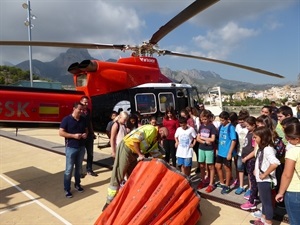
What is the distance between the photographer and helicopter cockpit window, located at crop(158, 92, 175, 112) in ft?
25.2

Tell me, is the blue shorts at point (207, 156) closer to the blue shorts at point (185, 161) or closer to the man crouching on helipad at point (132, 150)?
the blue shorts at point (185, 161)

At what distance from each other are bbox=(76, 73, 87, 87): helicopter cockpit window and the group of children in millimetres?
3235

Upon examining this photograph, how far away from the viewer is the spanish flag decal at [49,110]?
5.92 m

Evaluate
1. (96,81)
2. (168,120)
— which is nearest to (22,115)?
(96,81)

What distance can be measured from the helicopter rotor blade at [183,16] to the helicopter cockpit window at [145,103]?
66.2 inches

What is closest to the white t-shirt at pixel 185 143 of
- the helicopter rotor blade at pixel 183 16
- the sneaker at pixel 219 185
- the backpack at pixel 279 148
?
the sneaker at pixel 219 185

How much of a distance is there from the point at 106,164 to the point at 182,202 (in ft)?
13.8

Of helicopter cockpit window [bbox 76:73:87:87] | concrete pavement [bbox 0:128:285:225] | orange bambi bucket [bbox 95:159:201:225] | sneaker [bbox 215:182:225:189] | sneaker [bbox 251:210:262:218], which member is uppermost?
helicopter cockpit window [bbox 76:73:87:87]

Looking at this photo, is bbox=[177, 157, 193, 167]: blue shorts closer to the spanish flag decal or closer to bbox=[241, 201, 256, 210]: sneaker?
bbox=[241, 201, 256, 210]: sneaker

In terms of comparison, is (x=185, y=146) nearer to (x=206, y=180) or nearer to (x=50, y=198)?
(x=206, y=180)

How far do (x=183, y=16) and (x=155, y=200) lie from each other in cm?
384

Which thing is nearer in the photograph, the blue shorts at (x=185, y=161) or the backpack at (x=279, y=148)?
the backpack at (x=279, y=148)

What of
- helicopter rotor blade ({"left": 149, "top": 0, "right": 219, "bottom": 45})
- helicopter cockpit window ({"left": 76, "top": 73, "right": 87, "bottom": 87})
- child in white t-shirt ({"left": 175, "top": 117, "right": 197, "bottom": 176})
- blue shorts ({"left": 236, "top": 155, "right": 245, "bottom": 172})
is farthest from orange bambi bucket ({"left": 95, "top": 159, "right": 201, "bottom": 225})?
helicopter cockpit window ({"left": 76, "top": 73, "right": 87, "bottom": 87})

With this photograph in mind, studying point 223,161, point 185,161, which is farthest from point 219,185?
point 185,161
